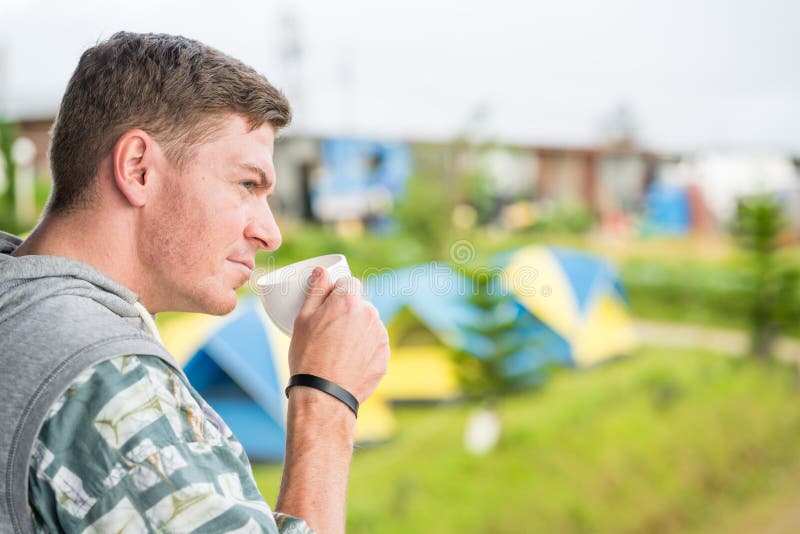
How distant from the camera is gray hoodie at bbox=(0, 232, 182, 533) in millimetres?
522

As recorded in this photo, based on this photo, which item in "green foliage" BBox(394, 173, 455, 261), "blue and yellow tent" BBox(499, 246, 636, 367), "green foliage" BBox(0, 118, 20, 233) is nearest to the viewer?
"green foliage" BBox(0, 118, 20, 233)

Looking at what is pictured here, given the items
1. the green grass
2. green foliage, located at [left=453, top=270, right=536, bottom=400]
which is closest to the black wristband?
the green grass

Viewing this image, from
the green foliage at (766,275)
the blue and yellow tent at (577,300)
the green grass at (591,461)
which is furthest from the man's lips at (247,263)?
the green foliage at (766,275)

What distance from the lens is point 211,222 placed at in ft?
2.18

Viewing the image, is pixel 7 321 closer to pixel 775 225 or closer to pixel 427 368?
pixel 427 368

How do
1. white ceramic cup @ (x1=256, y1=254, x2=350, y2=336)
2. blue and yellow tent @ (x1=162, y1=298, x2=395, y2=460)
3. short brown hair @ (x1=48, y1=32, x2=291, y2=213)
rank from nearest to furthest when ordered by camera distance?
short brown hair @ (x1=48, y1=32, x2=291, y2=213)
white ceramic cup @ (x1=256, y1=254, x2=350, y2=336)
blue and yellow tent @ (x1=162, y1=298, x2=395, y2=460)

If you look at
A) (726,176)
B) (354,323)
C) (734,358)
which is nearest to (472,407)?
(734,358)

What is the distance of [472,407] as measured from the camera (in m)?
5.07

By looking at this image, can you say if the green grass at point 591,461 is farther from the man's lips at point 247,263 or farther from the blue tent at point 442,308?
the man's lips at point 247,263

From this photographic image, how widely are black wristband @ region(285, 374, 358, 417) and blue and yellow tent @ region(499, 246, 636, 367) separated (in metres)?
5.09

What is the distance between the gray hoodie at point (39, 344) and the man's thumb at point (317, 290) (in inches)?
6.6

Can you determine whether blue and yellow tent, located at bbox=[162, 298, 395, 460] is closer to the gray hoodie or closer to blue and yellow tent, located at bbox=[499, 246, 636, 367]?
blue and yellow tent, located at bbox=[499, 246, 636, 367]

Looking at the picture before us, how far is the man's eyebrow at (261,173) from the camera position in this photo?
2.20 ft

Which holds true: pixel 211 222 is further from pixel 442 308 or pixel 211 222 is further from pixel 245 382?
pixel 442 308
